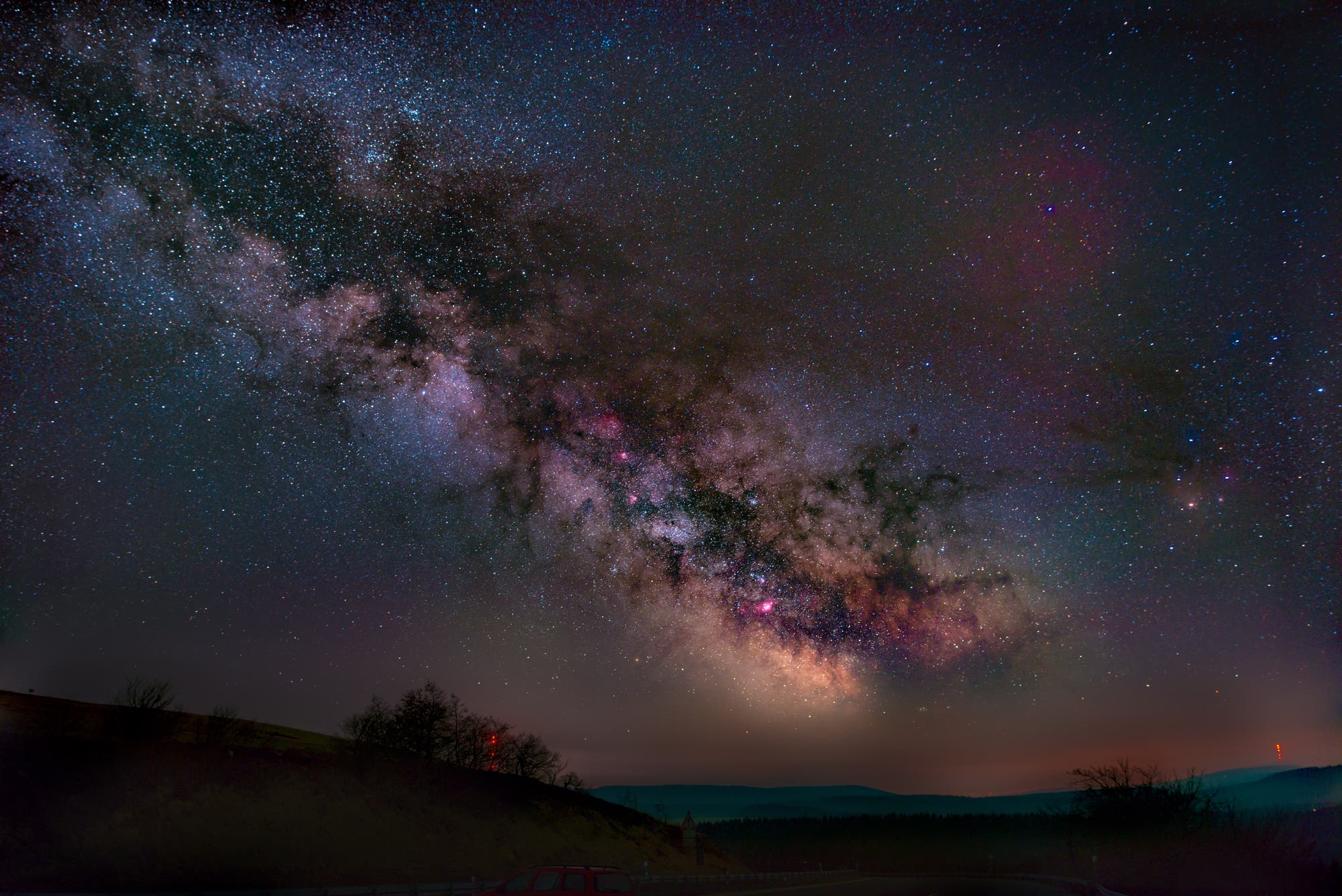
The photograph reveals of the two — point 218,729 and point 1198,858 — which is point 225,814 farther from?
point 1198,858

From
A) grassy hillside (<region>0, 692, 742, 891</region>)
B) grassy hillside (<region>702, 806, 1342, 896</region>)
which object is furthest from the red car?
grassy hillside (<region>702, 806, 1342, 896</region>)

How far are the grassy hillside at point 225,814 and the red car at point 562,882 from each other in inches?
520

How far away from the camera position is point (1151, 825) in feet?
159

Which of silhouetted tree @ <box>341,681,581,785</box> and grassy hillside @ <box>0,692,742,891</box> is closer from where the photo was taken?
grassy hillside @ <box>0,692,742,891</box>

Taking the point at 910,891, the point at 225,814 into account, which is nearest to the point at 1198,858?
the point at 910,891

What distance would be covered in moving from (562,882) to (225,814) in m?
20.7

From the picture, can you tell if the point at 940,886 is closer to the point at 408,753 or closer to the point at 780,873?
the point at 780,873

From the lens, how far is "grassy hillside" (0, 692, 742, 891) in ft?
78.0

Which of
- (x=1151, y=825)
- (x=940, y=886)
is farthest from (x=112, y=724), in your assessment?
(x=1151, y=825)

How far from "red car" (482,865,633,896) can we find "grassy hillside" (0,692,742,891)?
1321 cm

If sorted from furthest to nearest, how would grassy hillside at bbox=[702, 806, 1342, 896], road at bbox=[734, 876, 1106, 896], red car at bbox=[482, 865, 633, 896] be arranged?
grassy hillside at bbox=[702, 806, 1342, 896] → road at bbox=[734, 876, 1106, 896] → red car at bbox=[482, 865, 633, 896]

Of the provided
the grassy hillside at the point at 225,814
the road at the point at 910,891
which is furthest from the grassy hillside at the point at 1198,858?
the grassy hillside at the point at 225,814

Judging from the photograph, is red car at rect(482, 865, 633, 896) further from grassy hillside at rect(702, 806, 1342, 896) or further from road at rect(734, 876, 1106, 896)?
grassy hillside at rect(702, 806, 1342, 896)

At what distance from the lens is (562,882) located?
57.9 ft
